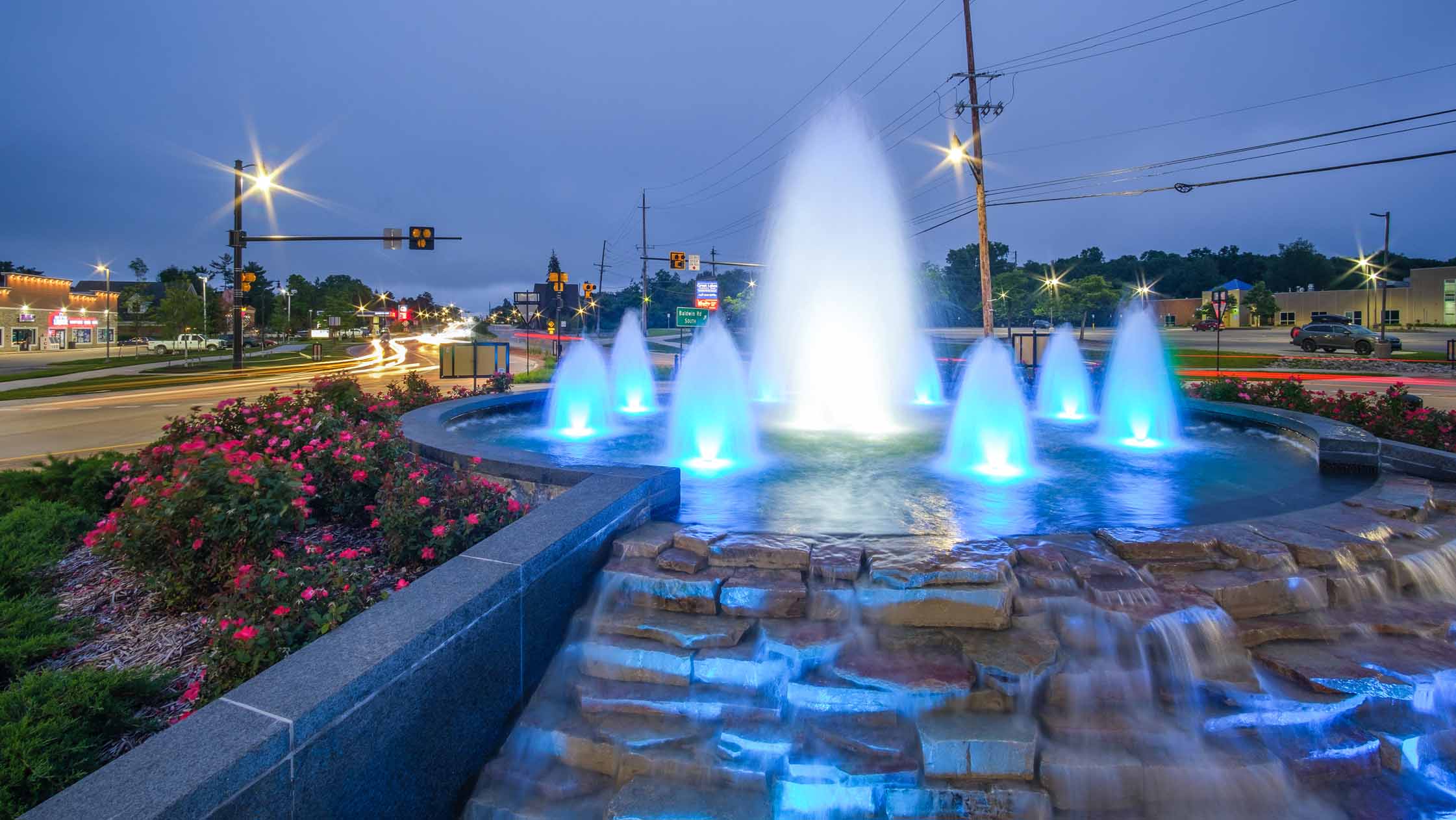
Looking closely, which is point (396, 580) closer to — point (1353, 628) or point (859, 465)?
point (859, 465)

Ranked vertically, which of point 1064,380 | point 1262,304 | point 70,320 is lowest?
point 1064,380

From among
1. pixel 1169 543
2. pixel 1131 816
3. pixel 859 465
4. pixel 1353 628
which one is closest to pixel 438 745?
pixel 1131 816

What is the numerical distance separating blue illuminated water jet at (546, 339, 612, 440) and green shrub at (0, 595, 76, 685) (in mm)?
7367

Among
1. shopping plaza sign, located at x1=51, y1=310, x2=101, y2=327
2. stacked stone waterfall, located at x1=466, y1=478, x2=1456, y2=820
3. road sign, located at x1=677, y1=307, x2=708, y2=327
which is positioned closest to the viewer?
stacked stone waterfall, located at x1=466, y1=478, x2=1456, y2=820

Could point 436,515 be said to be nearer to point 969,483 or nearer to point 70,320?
point 969,483

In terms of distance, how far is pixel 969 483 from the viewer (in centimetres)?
792

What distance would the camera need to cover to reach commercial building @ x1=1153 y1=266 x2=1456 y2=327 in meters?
68.1

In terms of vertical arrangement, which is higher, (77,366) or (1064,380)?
(77,366)

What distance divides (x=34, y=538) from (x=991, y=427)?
1028 cm

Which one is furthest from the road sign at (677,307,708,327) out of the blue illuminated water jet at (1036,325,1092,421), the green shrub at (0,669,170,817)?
the green shrub at (0,669,170,817)

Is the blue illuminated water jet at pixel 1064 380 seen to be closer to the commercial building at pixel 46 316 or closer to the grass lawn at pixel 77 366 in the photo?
the grass lawn at pixel 77 366

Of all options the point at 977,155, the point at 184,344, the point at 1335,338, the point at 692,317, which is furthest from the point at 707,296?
the point at 184,344

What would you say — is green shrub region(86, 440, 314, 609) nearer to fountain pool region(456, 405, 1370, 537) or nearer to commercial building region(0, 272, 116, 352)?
fountain pool region(456, 405, 1370, 537)

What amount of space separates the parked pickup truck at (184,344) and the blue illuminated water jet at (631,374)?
60.4 meters
